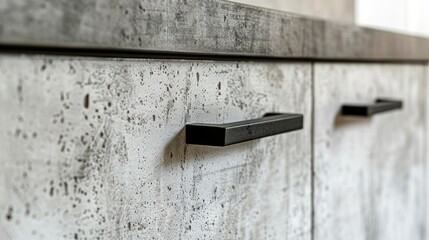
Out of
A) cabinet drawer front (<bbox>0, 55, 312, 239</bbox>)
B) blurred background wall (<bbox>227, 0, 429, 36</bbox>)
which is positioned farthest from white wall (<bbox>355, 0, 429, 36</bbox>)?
cabinet drawer front (<bbox>0, 55, 312, 239</bbox>)

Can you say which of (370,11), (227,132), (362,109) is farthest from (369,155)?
(227,132)

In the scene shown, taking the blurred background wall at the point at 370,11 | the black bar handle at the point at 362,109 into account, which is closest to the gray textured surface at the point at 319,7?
the blurred background wall at the point at 370,11

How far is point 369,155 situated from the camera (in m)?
0.83

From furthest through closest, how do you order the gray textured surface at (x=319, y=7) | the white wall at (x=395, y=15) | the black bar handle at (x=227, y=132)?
the white wall at (x=395, y=15)
the gray textured surface at (x=319, y=7)
the black bar handle at (x=227, y=132)

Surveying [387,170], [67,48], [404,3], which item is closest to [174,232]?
[67,48]

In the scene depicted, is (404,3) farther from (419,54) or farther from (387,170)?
(387,170)

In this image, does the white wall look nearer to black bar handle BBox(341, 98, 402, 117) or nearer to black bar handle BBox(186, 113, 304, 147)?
black bar handle BBox(341, 98, 402, 117)

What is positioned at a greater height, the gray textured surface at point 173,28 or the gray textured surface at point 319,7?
the gray textured surface at point 319,7

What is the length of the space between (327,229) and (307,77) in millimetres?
187

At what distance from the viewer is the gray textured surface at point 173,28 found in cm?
32

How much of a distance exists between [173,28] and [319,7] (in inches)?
15.5

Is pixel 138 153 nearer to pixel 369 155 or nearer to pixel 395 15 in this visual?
pixel 369 155

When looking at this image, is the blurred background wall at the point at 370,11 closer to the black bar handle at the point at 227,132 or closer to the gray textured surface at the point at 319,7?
the gray textured surface at the point at 319,7

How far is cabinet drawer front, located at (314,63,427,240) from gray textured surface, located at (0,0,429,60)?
63 millimetres
